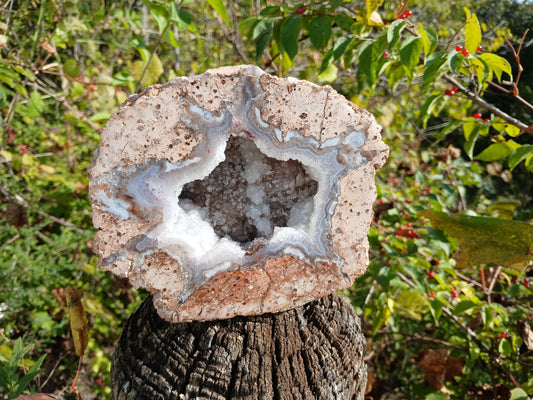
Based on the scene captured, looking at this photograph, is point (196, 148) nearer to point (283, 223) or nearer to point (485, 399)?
point (283, 223)

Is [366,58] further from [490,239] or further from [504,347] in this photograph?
[504,347]

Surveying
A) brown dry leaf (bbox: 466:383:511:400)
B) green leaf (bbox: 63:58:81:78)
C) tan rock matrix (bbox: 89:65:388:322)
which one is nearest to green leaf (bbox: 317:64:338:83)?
tan rock matrix (bbox: 89:65:388:322)

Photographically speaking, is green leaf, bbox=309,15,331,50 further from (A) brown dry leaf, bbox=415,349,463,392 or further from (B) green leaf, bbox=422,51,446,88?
(A) brown dry leaf, bbox=415,349,463,392

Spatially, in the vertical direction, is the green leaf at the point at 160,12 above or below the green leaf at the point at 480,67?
below

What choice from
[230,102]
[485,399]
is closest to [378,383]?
[485,399]

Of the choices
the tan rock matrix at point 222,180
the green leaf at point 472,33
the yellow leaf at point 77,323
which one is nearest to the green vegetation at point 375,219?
the green leaf at point 472,33

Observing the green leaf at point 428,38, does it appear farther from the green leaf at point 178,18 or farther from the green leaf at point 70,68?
the green leaf at point 70,68
